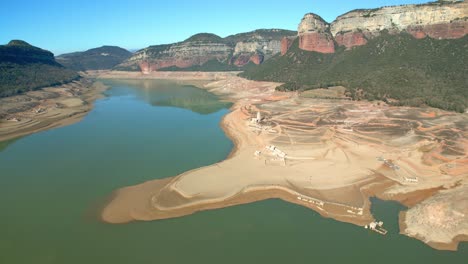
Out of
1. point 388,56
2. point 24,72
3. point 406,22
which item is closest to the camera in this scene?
point 388,56

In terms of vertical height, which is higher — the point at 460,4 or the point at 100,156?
the point at 460,4

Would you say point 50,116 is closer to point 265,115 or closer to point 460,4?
point 265,115

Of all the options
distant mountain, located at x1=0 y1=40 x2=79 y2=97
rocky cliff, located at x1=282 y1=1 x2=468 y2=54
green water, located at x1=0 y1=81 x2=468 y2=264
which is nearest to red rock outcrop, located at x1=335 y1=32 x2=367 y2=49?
rocky cliff, located at x1=282 y1=1 x2=468 y2=54

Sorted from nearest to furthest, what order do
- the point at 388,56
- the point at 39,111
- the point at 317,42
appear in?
the point at 39,111 → the point at 388,56 → the point at 317,42

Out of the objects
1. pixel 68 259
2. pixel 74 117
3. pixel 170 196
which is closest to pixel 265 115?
pixel 170 196

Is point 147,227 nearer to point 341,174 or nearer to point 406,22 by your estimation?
point 341,174

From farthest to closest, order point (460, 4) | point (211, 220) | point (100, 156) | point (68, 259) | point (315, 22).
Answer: point (315, 22) < point (460, 4) < point (100, 156) < point (211, 220) < point (68, 259)

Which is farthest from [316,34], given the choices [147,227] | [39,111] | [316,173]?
[147,227]

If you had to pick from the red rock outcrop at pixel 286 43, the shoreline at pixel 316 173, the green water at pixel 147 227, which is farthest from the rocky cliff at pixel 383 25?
the green water at pixel 147 227
